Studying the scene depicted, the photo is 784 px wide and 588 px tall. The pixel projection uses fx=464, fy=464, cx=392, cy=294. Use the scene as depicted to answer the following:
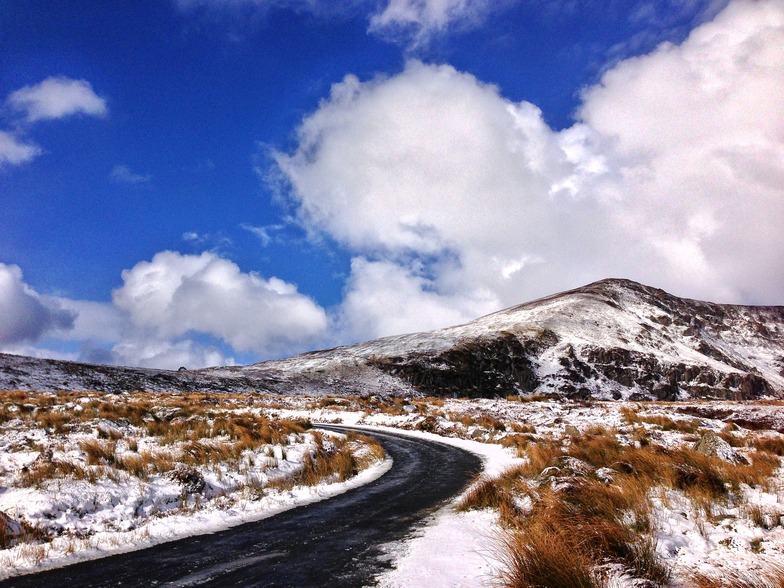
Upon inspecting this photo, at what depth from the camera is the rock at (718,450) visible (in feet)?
46.7

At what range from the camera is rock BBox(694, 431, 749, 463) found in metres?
14.2

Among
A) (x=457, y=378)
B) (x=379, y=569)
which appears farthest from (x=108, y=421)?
(x=457, y=378)

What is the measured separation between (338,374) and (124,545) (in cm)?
8506

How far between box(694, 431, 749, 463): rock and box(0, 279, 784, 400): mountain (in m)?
64.0

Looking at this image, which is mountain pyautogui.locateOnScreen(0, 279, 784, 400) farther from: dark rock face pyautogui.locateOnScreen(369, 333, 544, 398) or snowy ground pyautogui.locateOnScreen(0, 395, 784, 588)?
snowy ground pyautogui.locateOnScreen(0, 395, 784, 588)

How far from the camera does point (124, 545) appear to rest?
7785 millimetres

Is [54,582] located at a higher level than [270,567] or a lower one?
higher

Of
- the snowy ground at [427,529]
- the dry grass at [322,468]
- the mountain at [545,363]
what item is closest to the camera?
the snowy ground at [427,529]

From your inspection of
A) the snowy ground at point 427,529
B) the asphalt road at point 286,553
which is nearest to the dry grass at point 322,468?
the snowy ground at point 427,529

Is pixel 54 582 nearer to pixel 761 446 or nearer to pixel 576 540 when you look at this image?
pixel 576 540

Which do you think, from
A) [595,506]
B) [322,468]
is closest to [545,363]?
[322,468]

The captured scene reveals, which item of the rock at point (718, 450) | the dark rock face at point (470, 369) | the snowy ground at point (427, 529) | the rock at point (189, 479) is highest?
the dark rock face at point (470, 369)

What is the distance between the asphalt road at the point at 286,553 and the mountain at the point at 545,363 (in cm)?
6256

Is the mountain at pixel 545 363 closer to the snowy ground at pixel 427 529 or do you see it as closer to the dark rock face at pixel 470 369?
the dark rock face at pixel 470 369
